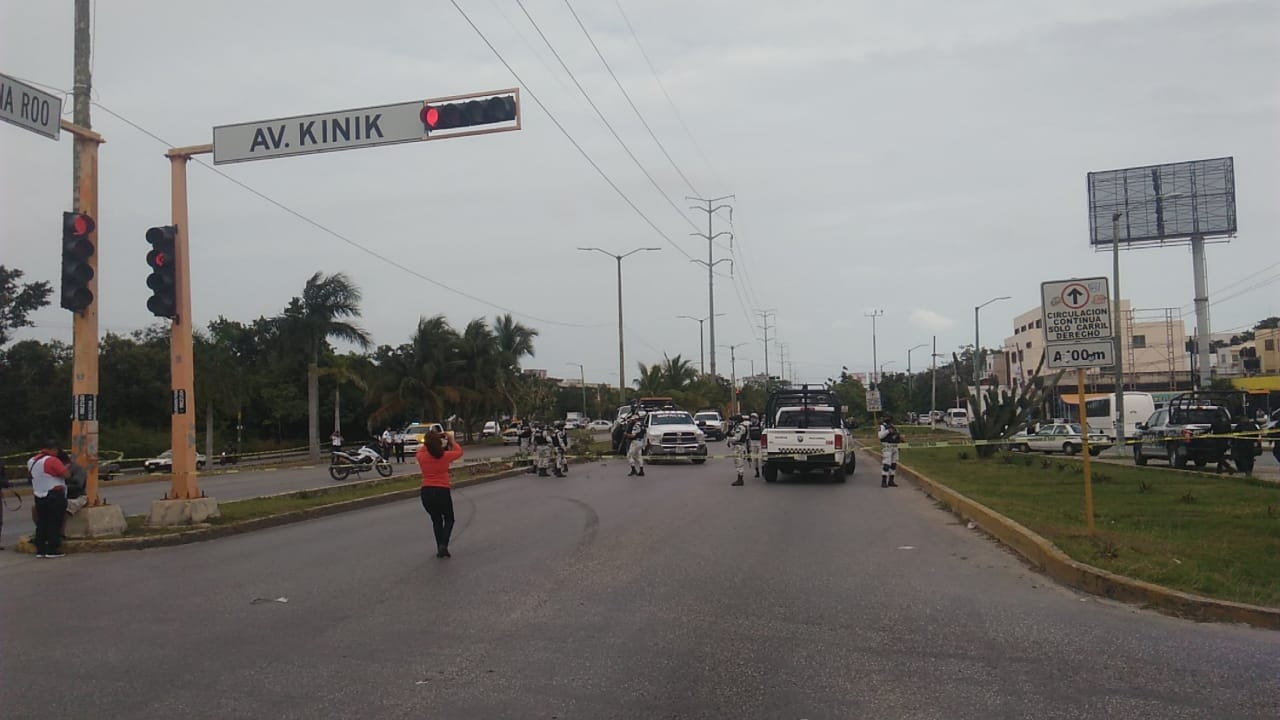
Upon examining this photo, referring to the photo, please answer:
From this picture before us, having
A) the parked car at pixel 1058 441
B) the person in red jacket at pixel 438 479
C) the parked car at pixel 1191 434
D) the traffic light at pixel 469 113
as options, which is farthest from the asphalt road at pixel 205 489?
the parked car at pixel 1058 441

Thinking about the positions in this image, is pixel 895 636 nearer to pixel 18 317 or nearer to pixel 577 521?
pixel 577 521

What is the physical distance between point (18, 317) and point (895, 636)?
144 ft

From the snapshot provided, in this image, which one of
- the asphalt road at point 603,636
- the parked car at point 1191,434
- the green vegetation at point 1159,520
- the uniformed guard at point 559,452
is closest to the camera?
the asphalt road at point 603,636

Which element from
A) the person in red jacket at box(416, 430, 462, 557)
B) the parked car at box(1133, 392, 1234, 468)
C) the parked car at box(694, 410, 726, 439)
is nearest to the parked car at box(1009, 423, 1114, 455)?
the parked car at box(1133, 392, 1234, 468)

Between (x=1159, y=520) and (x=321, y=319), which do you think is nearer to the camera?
(x=1159, y=520)

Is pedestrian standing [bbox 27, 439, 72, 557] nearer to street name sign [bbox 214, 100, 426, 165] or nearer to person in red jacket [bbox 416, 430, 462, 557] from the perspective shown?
street name sign [bbox 214, 100, 426, 165]

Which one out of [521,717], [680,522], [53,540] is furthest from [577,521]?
[521,717]

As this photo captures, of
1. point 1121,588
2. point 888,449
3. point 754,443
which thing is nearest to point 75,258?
point 1121,588

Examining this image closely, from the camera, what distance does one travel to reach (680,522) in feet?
49.2

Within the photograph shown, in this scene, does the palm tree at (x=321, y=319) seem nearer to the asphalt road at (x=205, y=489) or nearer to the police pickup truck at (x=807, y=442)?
the asphalt road at (x=205, y=489)

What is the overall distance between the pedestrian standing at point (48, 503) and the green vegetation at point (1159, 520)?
39.4 ft

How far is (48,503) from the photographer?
12.9 meters

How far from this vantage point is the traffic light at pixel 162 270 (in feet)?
47.0

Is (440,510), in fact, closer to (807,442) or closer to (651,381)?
(807,442)
